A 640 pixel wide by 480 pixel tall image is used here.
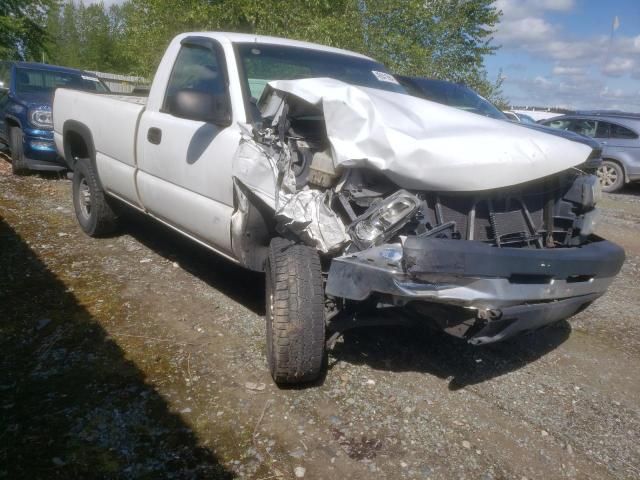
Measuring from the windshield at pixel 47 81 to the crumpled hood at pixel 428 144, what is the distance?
22.5ft

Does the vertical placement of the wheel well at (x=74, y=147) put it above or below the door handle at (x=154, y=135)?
below

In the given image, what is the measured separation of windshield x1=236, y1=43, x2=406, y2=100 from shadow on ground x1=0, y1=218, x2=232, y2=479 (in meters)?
1.93

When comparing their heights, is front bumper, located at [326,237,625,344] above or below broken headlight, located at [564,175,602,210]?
below

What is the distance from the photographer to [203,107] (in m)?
3.31

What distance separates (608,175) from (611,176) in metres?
0.07

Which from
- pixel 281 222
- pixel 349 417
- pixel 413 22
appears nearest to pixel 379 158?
pixel 281 222

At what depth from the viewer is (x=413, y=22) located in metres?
17.2

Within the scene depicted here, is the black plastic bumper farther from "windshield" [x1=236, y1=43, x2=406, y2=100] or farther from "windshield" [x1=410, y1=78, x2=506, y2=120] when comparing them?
"windshield" [x1=410, y1=78, x2=506, y2=120]

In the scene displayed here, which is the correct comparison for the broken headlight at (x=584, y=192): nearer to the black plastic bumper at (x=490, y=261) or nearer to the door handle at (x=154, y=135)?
the black plastic bumper at (x=490, y=261)

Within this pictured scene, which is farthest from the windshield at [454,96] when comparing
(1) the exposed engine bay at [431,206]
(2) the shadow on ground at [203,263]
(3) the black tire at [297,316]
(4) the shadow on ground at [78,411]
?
(4) the shadow on ground at [78,411]

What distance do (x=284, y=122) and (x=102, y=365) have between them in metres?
1.74

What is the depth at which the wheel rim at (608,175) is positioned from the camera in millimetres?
12070

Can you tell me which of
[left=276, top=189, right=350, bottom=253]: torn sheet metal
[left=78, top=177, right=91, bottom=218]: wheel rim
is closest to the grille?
[left=276, top=189, right=350, bottom=253]: torn sheet metal

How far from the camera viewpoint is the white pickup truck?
2520 millimetres
